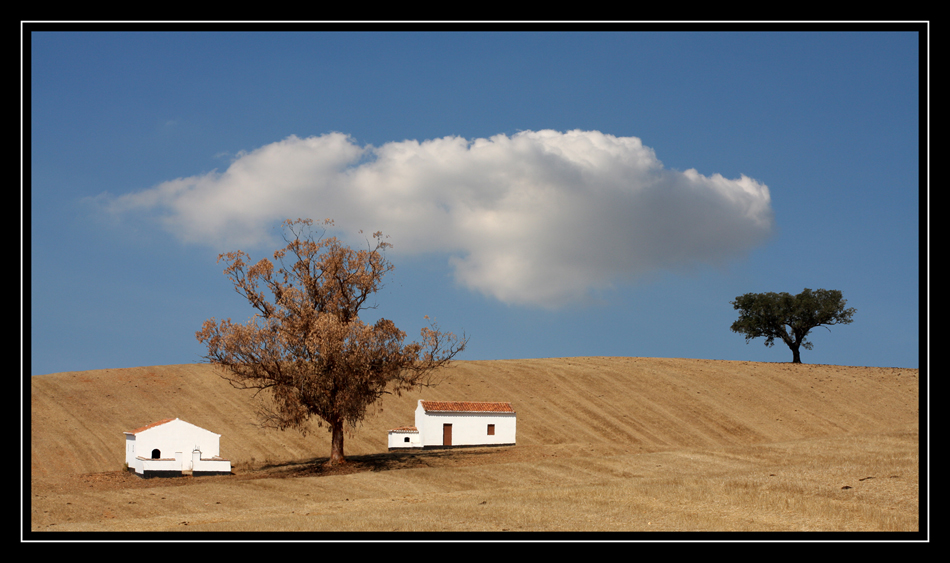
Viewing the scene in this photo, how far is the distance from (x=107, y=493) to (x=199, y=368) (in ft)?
137

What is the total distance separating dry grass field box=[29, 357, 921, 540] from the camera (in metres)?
21.8

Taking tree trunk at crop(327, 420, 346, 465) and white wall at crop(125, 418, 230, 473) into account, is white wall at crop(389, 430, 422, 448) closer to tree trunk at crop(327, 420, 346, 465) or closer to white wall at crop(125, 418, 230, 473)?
tree trunk at crop(327, 420, 346, 465)

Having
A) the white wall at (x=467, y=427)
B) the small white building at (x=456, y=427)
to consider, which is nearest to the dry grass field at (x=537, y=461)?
the small white building at (x=456, y=427)

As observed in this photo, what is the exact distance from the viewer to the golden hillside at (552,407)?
51031 millimetres

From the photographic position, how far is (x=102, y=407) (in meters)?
56.4

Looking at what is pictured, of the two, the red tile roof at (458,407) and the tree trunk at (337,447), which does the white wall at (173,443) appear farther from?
the red tile roof at (458,407)

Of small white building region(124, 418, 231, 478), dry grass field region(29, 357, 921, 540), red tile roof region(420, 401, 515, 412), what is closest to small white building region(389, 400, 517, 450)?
red tile roof region(420, 401, 515, 412)

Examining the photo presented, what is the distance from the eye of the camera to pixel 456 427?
5259 cm

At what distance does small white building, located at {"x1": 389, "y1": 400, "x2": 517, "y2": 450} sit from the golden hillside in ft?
8.62

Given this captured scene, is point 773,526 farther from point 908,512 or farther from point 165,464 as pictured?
point 165,464

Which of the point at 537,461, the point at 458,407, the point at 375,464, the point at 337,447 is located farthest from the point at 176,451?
the point at 537,461

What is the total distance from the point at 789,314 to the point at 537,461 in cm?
7765
